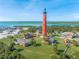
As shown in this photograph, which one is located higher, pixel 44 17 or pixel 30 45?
pixel 44 17

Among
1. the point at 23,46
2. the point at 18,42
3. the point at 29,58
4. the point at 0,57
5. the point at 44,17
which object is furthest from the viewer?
the point at 44,17

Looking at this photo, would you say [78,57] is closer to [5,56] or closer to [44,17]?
[5,56]

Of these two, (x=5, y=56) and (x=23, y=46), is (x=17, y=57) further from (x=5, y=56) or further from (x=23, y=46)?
(x=23, y=46)

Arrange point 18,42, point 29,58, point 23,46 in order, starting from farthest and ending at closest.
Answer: point 18,42
point 23,46
point 29,58

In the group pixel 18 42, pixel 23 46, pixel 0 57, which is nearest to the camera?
pixel 0 57

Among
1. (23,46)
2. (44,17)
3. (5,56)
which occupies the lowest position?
(23,46)

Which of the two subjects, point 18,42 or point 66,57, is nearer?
point 66,57

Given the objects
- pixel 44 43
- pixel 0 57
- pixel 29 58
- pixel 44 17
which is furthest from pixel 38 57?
pixel 44 17

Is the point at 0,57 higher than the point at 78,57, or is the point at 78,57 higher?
the point at 0,57

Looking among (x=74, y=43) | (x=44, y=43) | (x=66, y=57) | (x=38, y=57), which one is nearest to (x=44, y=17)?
(x=44, y=43)
